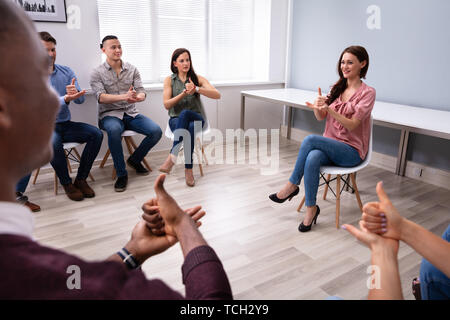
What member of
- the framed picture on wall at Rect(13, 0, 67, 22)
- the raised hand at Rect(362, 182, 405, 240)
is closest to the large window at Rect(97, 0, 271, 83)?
the framed picture on wall at Rect(13, 0, 67, 22)

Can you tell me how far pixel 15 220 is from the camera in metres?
0.45

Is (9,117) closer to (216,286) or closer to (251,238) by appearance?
(216,286)

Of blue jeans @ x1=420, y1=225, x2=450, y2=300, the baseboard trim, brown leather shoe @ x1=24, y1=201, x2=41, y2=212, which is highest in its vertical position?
blue jeans @ x1=420, y1=225, x2=450, y2=300

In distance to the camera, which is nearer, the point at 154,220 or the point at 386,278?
the point at 386,278

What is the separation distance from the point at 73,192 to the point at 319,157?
2027 mm

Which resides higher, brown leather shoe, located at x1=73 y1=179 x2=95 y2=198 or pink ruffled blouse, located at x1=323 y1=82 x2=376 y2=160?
pink ruffled blouse, located at x1=323 y1=82 x2=376 y2=160

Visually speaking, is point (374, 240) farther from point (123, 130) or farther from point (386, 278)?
point (123, 130)

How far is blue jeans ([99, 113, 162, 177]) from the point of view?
3.23m

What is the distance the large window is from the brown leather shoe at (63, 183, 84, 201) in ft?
5.81

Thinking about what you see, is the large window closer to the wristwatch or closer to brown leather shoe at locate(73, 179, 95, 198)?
brown leather shoe at locate(73, 179, 95, 198)

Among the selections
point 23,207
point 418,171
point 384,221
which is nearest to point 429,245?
point 384,221

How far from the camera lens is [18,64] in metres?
0.45
